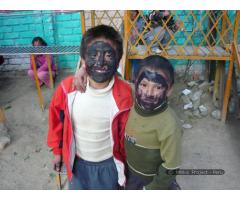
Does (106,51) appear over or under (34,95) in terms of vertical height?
over

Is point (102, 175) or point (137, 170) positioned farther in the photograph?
point (102, 175)

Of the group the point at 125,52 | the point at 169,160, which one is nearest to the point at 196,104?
the point at 125,52

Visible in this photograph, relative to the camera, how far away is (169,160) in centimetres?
145

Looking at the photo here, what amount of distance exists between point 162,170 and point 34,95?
11.7ft

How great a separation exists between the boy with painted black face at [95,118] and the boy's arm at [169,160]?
1.06 ft

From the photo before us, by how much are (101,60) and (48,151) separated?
215 cm

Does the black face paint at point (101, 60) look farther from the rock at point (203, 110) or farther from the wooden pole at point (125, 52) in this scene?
the rock at point (203, 110)

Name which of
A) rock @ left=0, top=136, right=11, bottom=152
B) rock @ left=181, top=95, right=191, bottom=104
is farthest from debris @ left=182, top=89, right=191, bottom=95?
rock @ left=0, top=136, right=11, bottom=152

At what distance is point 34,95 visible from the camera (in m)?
4.68

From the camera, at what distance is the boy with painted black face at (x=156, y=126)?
1.46 m

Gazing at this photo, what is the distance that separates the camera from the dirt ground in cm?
298

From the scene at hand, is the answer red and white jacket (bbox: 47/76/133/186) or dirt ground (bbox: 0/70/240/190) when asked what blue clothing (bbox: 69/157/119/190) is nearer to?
red and white jacket (bbox: 47/76/133/186)
